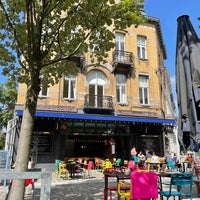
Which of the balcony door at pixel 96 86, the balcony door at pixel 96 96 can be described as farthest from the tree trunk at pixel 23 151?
the balcony door at pixel 96 86

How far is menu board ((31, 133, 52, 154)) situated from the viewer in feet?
42.3

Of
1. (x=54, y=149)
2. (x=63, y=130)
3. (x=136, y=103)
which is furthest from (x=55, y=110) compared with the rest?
(x=136, y=103)

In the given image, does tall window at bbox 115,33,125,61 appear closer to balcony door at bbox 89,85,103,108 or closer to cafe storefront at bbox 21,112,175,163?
balcony door at bbox 89,85,103,108

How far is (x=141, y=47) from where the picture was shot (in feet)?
58.8

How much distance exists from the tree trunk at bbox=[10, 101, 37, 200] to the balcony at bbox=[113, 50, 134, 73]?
11.6m

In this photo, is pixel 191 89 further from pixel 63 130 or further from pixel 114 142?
pixel 114 142

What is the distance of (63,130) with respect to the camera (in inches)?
532

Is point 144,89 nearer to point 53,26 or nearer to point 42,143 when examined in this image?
point 42,143

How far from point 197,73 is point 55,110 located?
10899 mm

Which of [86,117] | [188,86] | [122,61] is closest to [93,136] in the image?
[86,117]

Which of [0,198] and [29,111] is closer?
[29,111]

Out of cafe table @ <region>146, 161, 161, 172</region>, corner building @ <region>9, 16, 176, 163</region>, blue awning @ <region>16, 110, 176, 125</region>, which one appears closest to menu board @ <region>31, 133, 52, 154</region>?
corner building @ <region>9, 16, 176, 163</region>

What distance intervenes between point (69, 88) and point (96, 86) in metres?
2.11

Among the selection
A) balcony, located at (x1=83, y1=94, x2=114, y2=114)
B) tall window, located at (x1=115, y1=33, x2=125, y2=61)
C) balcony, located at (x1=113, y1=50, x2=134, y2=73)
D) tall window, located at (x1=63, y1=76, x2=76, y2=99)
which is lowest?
balcony, located at (x1=83, y1=94, x2=114, y2=114)
